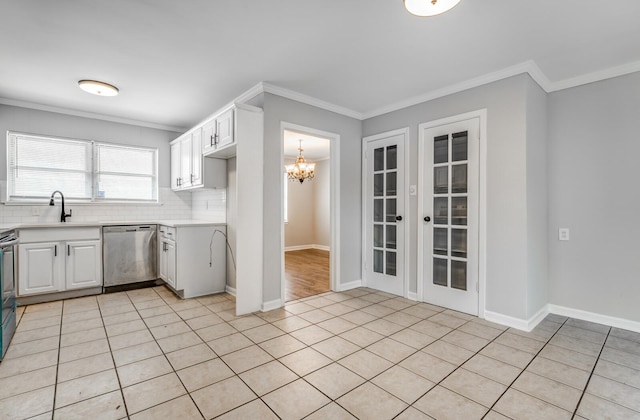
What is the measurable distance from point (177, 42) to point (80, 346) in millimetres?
2623

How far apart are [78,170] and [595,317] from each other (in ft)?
21.4

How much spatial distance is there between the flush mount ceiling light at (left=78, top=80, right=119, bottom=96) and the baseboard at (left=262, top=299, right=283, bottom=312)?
9.55ft

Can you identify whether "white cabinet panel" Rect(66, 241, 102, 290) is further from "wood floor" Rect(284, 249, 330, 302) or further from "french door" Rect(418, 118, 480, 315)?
"french door" Rect(418, 118, 480, 315)

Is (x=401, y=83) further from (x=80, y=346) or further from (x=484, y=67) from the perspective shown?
(x=80, y=346)

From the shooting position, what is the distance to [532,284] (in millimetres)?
2979

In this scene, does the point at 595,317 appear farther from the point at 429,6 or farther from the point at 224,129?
the point at 224,129

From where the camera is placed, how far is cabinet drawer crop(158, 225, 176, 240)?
3.91 meters

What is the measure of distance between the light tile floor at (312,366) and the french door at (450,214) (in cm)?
29

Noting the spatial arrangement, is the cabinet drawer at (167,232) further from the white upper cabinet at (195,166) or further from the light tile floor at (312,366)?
the light tile floor at (312,366)

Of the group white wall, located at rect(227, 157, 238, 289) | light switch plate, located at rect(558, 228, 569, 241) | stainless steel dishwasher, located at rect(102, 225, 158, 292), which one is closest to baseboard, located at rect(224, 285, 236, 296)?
white wall, located at rect(227, 157, 238, 289)

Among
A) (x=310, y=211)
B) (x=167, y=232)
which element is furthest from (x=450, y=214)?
(x=310, y=211)

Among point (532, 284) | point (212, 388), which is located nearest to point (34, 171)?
point (212, 388)

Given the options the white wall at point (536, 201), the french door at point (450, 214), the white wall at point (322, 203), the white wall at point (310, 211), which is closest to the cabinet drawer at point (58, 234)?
the french door at point (450, 214)

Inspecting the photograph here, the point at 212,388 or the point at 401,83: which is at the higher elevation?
the point at 401,83
